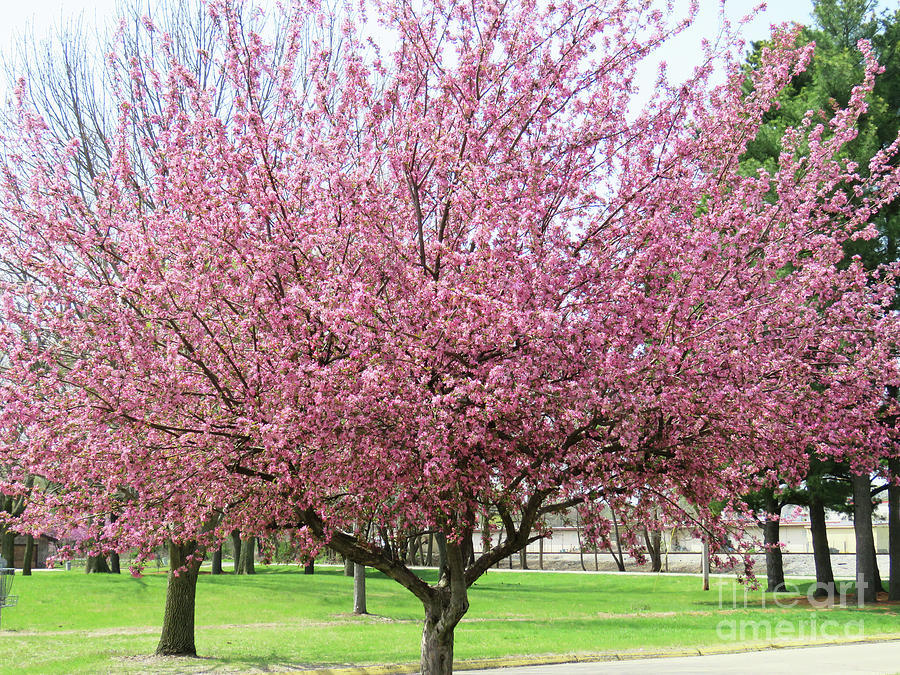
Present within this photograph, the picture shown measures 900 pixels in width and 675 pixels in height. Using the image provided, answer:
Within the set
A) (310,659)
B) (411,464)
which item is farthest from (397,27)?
(310,659)

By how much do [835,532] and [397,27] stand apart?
2859 inches

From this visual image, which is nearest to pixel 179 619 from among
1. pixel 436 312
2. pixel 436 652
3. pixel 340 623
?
pixel 340 623

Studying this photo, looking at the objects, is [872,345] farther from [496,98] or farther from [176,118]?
[176,118]

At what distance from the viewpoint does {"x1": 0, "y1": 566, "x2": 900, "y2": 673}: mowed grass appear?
15.8 meters

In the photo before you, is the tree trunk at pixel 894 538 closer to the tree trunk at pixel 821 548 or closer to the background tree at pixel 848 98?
the background tree at pixel 848 98

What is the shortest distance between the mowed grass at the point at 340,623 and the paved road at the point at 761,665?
1378mm

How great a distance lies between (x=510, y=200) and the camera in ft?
26.8

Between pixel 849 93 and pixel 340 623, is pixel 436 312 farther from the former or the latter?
pixel 849 93

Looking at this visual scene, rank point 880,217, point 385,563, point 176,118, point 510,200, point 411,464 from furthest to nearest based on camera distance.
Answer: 1. point 880,217
2. point 385,563
3. point 176,118
4. point 510,200
5. point 411,464

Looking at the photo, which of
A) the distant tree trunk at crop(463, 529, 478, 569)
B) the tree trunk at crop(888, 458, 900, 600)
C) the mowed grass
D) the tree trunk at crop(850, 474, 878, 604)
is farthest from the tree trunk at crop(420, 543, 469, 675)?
the tree trunk at crop(888, 458, 900, 600)

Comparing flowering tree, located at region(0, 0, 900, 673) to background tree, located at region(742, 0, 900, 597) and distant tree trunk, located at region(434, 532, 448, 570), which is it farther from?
background tree, located at region(742, 0, 900, 597)

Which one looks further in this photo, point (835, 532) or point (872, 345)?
point (835, 532)

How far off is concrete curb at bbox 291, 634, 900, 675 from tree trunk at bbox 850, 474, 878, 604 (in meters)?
9.85

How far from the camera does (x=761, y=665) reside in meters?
13.6
